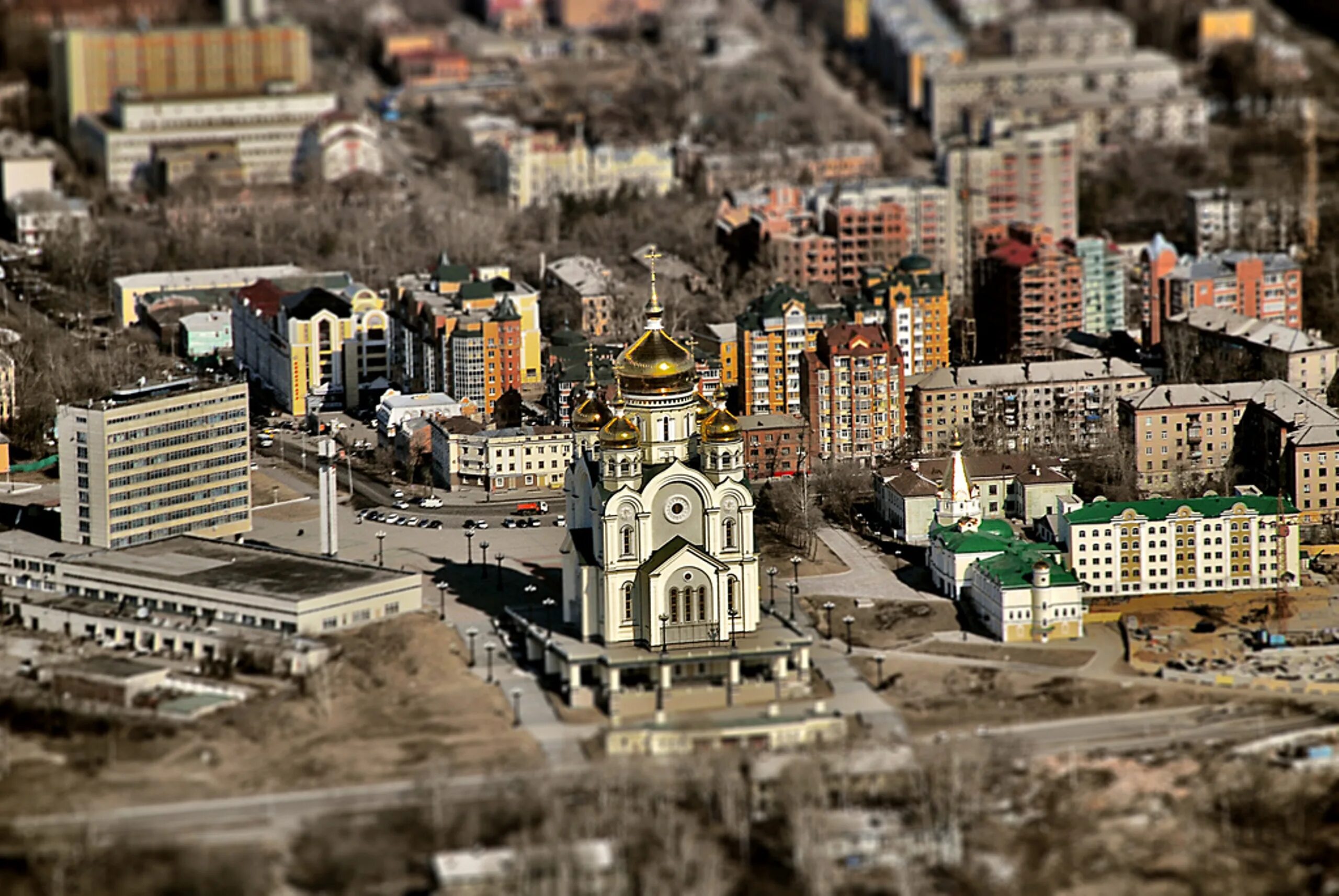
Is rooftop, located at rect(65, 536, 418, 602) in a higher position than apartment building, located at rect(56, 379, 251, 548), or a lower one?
lower

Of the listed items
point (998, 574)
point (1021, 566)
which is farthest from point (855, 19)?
point (998, 574)

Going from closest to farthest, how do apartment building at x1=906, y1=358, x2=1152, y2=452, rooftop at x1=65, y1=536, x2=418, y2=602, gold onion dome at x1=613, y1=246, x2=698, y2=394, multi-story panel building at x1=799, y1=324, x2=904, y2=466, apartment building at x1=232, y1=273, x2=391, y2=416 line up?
gold onion dome at x1=613, y1=246, x2=698, y2=394 < rooftop at x1=65, y1=536, x2=418, y2=602 < multi-story panel building at x1=799, y1=324, x2=904, y2=466 < apartment building at x1=906, y1=358, x2=1152, y2=452 < apartment building at x1=232, y1=273, x2=391, y2=416

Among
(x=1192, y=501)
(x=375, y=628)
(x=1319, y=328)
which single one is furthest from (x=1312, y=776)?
(x=1319, y=328)

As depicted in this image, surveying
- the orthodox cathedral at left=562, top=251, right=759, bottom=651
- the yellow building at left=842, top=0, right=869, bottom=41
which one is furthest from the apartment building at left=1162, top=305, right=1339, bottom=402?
the yellow building at left=842, top=0, right=869, bottom=41

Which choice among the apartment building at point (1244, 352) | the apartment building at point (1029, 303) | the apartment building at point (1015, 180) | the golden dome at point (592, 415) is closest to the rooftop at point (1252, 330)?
the apartment building at point (1244, 352)

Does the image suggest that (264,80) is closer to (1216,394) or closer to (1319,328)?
(1319,328)

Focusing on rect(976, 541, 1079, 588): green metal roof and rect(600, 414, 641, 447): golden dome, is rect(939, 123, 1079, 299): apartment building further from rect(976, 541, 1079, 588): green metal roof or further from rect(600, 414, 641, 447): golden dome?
rect(600, 414, 641, 447): golden dome

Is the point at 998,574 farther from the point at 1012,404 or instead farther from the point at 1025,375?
the point at 1025,375
